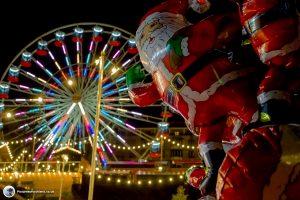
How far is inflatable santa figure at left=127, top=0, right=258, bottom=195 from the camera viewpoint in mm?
2941

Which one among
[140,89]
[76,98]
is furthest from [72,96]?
[140,89]

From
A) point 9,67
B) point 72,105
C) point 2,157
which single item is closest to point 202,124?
point 72,105

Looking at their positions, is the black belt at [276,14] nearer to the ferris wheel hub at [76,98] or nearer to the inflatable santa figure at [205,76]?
the inflatable santa figure at [205,76]

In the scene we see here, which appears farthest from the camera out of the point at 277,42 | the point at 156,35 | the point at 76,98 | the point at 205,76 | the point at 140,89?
the point at 76,98

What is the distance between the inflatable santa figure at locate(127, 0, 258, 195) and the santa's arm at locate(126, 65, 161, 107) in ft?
1.13

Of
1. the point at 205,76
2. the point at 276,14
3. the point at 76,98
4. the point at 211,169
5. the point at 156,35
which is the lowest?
the point at 211,169

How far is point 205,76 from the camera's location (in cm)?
301

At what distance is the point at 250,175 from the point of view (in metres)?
2.15

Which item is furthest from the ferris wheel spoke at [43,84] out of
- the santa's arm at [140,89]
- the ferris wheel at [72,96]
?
the santa's arm at [140,89]

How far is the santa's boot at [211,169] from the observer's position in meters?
2.98

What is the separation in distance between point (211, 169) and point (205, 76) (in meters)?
0.60

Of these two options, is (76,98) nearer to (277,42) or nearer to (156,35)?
(156,35)

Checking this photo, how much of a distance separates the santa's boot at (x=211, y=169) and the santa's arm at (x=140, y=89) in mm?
771

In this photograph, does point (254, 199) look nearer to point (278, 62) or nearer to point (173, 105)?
point (278, 62)
